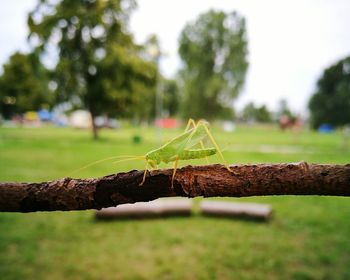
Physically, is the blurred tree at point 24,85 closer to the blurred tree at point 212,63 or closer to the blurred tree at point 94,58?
the blurred tree at point 94,58

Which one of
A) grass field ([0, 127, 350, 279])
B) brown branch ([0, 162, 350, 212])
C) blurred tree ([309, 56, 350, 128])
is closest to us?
brown branch ([0, 162, 350, 212])

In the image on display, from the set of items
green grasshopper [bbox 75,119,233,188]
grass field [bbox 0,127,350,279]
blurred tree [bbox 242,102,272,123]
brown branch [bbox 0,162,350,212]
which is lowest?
grass field [bbox 0,127,350,279]

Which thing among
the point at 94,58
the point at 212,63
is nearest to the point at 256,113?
the point at 212,63

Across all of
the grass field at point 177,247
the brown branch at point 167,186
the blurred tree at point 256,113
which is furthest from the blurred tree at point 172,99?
the brown branch at point 167,186

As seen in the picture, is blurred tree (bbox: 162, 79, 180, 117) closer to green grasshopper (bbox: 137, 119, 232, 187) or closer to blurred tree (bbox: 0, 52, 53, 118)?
blurred tree (bbox: 0, 52, 53, 118)

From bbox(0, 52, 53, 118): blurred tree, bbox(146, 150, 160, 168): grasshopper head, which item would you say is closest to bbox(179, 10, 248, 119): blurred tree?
bbox(0, 52, 53, 118): blurred tree

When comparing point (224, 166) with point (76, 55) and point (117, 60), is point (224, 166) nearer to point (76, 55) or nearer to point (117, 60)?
point (117, 60)
